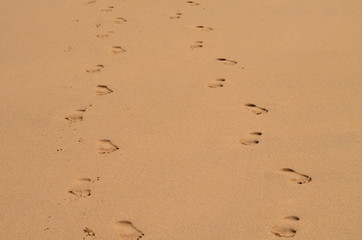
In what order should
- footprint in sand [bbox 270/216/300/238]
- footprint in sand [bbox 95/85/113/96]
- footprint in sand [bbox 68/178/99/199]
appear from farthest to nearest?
footprint in sand [bbox 95/85/113/96], footprint in sand [bbox 68/178/99/199], footprint in sand [bbox 270/216/300/238]

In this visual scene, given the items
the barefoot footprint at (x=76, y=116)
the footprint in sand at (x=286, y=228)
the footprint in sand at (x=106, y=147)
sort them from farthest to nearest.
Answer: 1. the barefoot footprint at (x=76, y=116)
2. the footprint in sand at (x=106, y=147)
3. the footprint in sand at (x=286, y=228)

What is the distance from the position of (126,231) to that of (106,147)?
2.39ft

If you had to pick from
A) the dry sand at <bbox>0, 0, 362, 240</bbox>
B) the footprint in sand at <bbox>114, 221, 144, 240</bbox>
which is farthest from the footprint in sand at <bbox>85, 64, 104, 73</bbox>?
the footprint in sand at <bbox>114, 221, 144, 240</bbox>

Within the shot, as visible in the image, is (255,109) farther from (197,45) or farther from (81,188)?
(81,188)

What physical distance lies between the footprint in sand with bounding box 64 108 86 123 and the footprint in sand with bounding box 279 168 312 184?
50.2 inches

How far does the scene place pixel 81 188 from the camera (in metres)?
2.70

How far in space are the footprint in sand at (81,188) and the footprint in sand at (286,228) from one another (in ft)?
2.99

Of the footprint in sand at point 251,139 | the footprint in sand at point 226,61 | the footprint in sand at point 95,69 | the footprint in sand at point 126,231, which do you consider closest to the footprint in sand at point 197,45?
the footprint in sand at point 226,61

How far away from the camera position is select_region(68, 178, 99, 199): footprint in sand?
266 cm

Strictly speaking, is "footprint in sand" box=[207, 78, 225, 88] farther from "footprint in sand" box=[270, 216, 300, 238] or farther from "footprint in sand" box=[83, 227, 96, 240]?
"footprint in sand" box=[83, 227, 96, 240]

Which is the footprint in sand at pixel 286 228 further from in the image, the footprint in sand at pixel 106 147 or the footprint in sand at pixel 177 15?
the footprint in sand at pixel 177 15

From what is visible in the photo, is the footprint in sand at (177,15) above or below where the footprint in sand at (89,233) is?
above

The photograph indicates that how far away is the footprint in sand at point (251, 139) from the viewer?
301cm

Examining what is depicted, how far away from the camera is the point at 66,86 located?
3.71m
